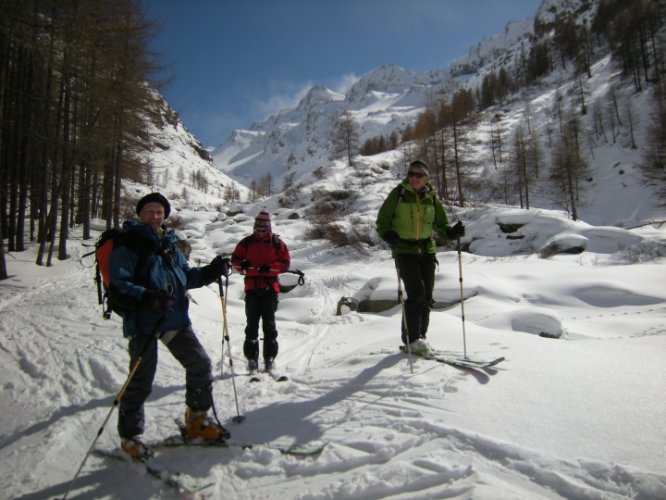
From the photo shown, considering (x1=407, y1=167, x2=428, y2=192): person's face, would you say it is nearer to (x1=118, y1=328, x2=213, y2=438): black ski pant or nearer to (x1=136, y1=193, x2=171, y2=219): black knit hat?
(x1=136, y1=193, x2=171, y2=219): black knit hat

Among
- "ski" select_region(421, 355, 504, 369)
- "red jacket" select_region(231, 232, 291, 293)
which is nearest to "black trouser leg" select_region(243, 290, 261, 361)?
"red jacket" select_region(231, 232, 291, 293)

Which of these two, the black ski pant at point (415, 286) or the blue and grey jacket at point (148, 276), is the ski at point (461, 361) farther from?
the blue and grey jacket at point (148, 276)

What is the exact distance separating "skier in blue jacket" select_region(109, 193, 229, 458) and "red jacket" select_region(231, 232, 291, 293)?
161cm

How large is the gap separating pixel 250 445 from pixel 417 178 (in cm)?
343

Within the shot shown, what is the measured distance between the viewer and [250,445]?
2.77 m

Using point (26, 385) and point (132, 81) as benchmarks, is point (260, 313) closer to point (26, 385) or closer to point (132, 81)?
point (26, 385)

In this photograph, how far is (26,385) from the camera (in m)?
4.32

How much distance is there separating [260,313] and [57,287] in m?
9.40

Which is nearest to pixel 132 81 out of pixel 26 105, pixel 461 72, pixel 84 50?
pixel 84 50

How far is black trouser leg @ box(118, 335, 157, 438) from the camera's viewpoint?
2742 mm

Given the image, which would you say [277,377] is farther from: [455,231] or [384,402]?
[455,231]

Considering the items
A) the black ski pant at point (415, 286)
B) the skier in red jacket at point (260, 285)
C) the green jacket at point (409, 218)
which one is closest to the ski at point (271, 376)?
the skier in red jacket at point (260, 285)

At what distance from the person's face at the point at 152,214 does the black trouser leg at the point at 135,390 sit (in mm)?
933

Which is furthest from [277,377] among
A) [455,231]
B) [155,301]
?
[455,231]
